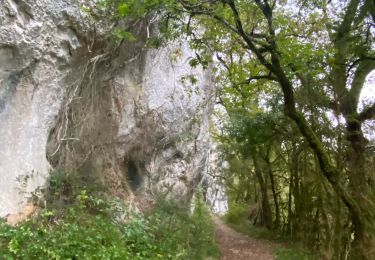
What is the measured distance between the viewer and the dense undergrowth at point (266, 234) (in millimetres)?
12948

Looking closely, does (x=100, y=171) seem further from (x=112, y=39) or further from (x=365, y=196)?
(x=365, y=196)

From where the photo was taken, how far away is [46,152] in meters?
9.31

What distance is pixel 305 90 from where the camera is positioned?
12414mm

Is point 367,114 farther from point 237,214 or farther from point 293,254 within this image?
point 237,214

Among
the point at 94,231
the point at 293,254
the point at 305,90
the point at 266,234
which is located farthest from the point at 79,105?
the point at 266,234

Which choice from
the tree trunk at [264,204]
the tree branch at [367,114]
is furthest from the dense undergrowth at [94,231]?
the tree trunk at [264,204]

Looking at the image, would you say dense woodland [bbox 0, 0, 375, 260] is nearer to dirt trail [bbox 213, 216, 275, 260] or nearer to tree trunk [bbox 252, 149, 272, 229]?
dirt trail [bbox 213, 216, 275, 260]

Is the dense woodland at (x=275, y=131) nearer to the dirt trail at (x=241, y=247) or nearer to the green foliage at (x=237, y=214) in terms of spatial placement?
the dirt trail at (x=241, y=247)

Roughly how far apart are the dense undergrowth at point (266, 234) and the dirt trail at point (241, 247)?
0.37 m

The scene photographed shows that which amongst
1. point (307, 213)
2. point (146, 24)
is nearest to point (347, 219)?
point (307, 213)

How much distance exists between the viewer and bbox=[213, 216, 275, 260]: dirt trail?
13438 mm

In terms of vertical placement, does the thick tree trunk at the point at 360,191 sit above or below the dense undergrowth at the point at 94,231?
above

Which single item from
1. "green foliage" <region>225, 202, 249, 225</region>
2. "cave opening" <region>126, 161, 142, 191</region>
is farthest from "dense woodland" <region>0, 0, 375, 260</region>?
"green foliage" <region>225, 202, 249, 225</region>

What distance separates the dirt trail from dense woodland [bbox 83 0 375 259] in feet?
4.27
